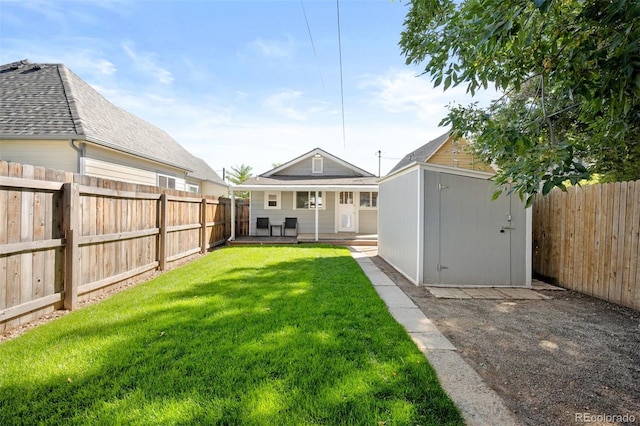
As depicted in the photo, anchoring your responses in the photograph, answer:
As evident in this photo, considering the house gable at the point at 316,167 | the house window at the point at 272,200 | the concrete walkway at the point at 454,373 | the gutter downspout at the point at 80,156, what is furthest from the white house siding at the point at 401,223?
the gutter downspout at the point at 80,156

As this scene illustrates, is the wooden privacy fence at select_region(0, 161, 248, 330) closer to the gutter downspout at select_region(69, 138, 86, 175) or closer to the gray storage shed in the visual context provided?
the gutter downspout at select_region(69, 138, 86, 175)

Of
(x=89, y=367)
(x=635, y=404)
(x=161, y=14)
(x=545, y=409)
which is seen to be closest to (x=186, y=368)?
(x=89, y=367)

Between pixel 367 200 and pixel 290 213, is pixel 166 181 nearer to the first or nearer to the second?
pixel 290 213

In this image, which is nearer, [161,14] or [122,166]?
[161,14]

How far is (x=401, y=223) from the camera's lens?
7.04 metres

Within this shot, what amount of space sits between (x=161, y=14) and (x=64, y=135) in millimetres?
4367

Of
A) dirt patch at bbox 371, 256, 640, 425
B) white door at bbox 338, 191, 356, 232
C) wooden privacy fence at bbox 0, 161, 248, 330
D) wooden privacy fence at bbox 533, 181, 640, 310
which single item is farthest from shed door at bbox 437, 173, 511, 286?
white door at bbox 338, 191, 356, 232

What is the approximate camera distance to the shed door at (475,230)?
573 centimetres

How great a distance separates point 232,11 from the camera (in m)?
8.48

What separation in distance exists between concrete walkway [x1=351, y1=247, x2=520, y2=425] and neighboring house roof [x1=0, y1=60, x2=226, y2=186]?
356 inches

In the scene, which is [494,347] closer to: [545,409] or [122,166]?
[545,409]

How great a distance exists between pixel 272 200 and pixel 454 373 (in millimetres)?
12452

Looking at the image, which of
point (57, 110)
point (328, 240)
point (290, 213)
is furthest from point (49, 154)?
point (328, 240)

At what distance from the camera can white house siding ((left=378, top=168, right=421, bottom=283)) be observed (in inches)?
239
